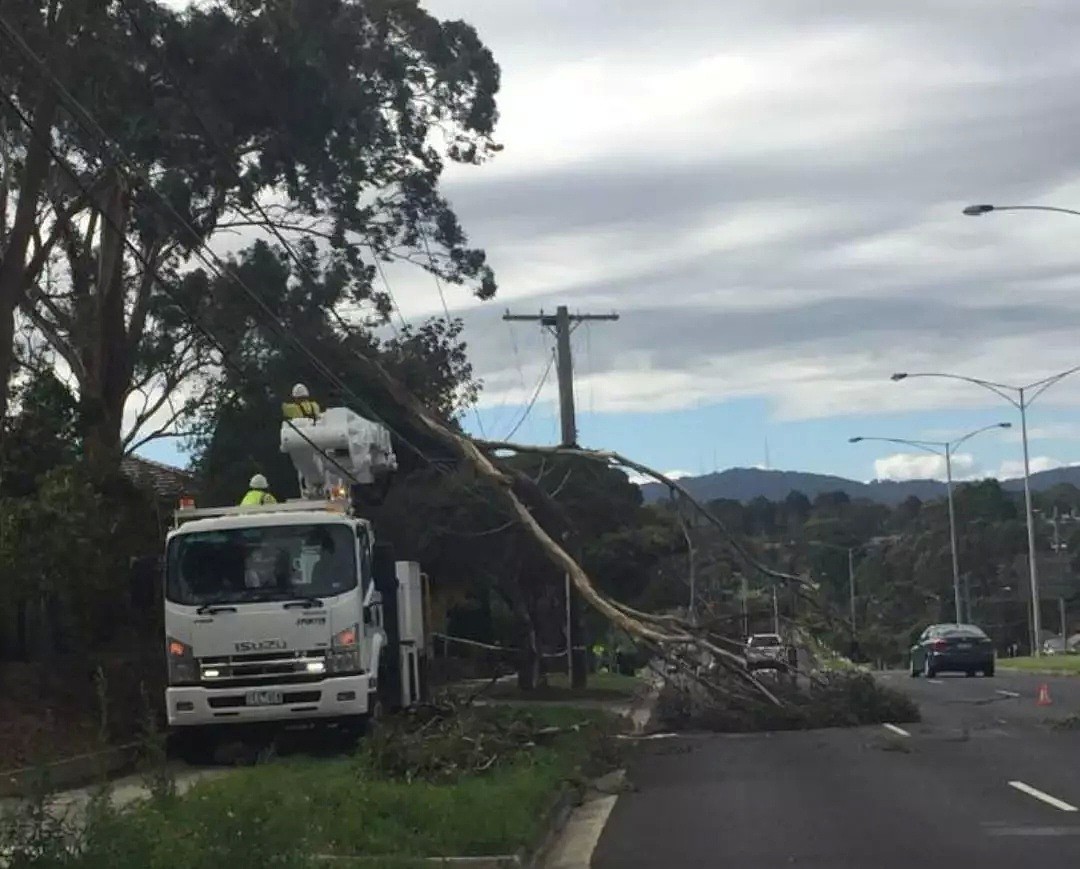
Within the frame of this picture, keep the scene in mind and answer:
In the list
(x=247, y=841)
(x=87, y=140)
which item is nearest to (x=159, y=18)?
(x=87, y=140)

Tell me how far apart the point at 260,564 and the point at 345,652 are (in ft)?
4.47

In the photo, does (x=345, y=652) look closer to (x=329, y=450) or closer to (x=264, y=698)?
(x=264, y=698)

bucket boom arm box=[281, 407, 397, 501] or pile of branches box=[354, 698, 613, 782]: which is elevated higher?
bucket boom arm box=[281, 407, 397, 501]

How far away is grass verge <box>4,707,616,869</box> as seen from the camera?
354 inches

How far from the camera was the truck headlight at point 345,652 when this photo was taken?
63.0ft

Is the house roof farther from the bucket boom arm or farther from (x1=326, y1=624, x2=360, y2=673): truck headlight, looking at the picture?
(x1=326, y1=624, x2=360, y2=673): truck headlight

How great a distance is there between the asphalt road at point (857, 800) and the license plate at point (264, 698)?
13.3ft

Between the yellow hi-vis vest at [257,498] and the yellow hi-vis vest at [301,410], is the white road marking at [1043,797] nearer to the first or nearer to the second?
the yellow hi-vis vest at [257,498]

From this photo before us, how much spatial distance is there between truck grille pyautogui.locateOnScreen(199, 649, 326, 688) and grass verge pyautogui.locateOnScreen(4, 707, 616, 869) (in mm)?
1177

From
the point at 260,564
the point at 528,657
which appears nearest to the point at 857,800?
the point at 260,564

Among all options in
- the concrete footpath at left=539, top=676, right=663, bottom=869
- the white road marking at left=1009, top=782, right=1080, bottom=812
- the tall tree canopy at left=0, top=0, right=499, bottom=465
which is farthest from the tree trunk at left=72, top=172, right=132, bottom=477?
the white road marking at left=1009, top=782, right=1080, bottom=812

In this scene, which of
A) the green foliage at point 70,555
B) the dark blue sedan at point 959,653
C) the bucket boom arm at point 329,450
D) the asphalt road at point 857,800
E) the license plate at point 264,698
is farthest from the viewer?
the dark blue sedan at point 959,653

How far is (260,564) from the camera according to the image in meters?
19.3

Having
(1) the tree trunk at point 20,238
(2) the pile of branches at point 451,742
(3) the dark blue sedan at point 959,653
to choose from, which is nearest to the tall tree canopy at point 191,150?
(1) the tree trunk at point 20,238
